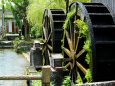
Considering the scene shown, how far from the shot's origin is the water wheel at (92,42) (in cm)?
958

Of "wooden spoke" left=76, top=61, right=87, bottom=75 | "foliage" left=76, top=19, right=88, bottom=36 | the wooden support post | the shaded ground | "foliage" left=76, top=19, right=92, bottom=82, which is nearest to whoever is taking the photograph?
the wooden support post

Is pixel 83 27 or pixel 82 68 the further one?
pixel 82 68

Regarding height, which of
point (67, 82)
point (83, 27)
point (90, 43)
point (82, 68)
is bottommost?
point (67, 82)

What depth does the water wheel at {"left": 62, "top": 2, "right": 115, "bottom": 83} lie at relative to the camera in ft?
31.4

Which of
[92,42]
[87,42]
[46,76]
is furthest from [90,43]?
[46,76]

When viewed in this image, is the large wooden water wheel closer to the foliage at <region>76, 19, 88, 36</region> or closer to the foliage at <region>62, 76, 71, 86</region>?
the foliage at <region>76, 19, 88, 36</region>

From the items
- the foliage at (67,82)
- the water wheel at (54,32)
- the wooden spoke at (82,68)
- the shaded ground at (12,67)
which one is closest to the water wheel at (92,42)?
the wooden spoke at (82,68)

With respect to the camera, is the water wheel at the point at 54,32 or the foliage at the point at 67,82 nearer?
the foliage at the point at 67,82

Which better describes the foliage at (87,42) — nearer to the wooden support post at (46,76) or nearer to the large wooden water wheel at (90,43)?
the large wooden water wheel at (90,43)

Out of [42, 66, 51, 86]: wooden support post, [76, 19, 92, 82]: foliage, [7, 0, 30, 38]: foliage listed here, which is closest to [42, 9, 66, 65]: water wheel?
[76, 19, 92, 82]: foliage

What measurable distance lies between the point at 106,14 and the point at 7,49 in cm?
2017

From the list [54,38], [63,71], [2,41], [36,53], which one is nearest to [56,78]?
[63,71]

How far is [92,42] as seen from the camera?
375 inches

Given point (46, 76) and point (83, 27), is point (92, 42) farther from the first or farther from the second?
point (46, 76)
